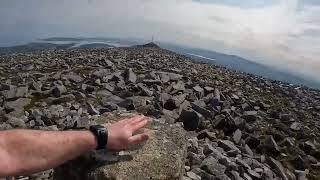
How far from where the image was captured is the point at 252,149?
672 inches

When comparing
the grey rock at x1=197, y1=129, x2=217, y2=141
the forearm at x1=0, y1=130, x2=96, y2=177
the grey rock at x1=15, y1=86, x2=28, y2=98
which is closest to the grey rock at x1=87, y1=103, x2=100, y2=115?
the grey rock at x1=197, y1=129, x2=217, y2=141

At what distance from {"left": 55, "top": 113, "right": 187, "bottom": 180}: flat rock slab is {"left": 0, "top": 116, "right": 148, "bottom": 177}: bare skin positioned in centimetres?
266

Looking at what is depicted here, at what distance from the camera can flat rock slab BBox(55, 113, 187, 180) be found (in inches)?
327

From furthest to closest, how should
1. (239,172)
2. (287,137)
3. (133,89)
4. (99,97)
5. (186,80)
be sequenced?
(186,80), (133,89), (99,97), (287,137), (239,172)

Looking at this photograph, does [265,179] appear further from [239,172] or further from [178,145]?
[178,145]

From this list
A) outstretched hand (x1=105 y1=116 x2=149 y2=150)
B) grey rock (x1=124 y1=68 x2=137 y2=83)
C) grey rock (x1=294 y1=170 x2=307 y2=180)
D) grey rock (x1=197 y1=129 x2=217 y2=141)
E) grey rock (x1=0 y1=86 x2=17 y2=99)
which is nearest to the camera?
outstretched hand (x1=105 y1=116 x2=149 y2=150)

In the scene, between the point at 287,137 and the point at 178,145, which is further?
the point at 287,137

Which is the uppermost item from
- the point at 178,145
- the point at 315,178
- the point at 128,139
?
the point at 128,139

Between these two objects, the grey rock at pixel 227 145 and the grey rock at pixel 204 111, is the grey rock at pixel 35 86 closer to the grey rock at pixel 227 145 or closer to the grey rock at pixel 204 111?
the grey rock at pixel 204 111

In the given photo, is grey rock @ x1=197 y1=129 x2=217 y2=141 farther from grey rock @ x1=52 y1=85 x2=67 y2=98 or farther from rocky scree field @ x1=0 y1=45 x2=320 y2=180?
grey rock @ x1=52 y1=85 x2=67 y2=98

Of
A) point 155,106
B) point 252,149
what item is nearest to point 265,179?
point 252,149

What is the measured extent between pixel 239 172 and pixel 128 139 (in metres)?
7.58

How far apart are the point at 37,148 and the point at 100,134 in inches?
41.1

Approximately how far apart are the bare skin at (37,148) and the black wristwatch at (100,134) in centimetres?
6
